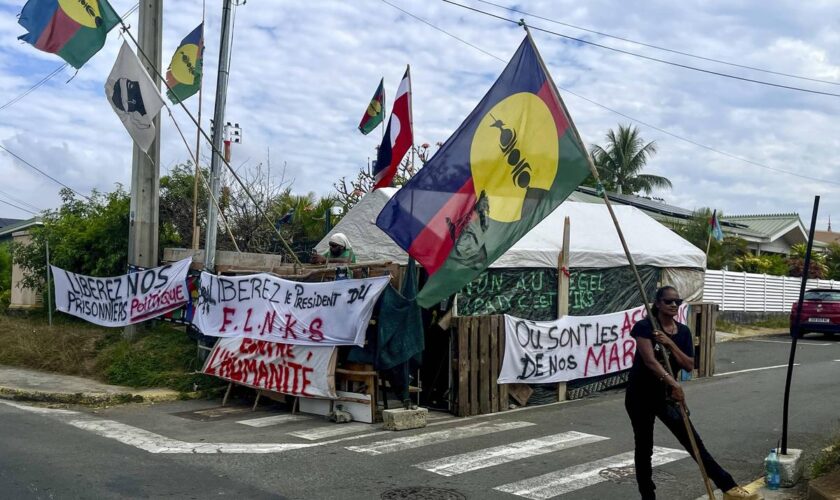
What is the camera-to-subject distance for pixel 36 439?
327 inches

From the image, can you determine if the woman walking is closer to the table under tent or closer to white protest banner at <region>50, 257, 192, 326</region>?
the table under tent

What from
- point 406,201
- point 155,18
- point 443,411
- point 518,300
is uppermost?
point 155,18

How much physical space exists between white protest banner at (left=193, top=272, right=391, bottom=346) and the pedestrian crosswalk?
66.4 inches

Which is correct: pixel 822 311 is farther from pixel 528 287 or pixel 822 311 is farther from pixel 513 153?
pixel 513 153

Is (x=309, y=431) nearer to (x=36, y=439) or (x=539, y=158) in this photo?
(x=36, y=439)

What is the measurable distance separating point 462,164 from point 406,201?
2.58 feet

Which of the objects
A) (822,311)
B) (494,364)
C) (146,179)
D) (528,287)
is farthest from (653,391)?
(822,311)

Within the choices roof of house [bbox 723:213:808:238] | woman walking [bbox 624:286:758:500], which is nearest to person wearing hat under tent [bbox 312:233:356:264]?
woman walking [bbox 624:286:758:500]

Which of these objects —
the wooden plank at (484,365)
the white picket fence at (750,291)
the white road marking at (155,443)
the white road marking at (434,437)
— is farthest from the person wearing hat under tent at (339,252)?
the white picket fence at (750,291)

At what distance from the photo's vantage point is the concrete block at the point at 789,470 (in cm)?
656

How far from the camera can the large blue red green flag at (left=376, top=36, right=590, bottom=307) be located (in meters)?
7.04

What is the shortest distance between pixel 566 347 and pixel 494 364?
1.64m

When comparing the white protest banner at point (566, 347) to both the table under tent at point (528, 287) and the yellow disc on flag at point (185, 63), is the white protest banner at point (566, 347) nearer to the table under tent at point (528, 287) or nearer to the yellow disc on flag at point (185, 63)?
the table under tent at point (528, 287)

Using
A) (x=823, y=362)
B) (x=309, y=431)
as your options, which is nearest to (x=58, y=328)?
(x=309, y=431)
